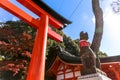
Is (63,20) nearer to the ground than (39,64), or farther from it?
farther from it

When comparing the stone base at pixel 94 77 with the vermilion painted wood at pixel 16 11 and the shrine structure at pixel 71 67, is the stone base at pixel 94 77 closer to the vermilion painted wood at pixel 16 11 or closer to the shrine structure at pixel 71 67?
the vermilion painted wood at pixel 16 11

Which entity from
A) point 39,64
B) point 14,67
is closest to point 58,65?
point 14,67

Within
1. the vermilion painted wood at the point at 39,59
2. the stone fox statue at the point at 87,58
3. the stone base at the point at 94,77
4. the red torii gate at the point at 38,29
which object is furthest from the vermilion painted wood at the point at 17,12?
the stone base at the point at 94,77

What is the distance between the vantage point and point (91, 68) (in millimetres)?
3783

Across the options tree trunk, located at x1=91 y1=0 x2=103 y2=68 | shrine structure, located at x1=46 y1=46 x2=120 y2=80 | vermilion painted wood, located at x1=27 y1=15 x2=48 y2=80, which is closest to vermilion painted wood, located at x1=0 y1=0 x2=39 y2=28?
vermilion painted wood, located at x1=27 y1=15 x2=48 y2=80

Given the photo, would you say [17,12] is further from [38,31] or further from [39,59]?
[39,59]

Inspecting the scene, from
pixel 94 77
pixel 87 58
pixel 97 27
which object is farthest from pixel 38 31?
pixel 97 27

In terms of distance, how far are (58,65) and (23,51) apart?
3552 millimetres

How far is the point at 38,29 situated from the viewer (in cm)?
488

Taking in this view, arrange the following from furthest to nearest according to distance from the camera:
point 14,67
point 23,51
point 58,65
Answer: point 58,65
point 23,51
point 14,67

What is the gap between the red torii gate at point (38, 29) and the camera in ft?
12.5

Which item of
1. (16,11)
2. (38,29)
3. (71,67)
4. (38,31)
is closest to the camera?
(16,11)

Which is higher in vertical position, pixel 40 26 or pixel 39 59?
pixel 40 26

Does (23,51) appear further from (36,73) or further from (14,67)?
(36,73)
